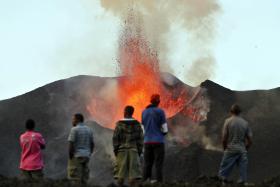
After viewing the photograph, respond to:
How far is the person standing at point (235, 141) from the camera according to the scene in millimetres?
18344

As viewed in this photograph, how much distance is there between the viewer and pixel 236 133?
18344mm

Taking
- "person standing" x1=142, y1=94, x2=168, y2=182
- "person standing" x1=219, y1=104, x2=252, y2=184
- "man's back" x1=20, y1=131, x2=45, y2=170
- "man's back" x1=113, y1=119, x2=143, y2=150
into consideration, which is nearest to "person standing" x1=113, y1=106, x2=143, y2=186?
"man's back" x1=113, y1=119, x2=143, y2=150

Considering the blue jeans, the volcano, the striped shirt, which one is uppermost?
the volcano

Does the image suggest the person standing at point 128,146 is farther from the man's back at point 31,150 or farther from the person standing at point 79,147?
the man's back at point 31,150

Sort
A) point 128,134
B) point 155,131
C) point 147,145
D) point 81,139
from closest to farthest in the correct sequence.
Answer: point 128,134 → point 81,139 → point 155,131 → point 147,145

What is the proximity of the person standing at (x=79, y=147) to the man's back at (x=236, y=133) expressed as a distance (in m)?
3.11

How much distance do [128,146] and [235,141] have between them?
8.52ft

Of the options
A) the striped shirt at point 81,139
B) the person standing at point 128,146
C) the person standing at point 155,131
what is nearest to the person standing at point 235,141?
the person standing at point 155,131

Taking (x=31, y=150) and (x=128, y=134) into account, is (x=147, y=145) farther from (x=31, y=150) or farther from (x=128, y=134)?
(x=31, y=150)

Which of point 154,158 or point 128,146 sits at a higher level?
point 128,146

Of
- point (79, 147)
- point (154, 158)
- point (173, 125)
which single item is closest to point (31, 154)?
point (79, 147)

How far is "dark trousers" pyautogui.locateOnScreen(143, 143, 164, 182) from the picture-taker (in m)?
18.3

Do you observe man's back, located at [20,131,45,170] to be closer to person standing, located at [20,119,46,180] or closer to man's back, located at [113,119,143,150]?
person standing, located at [20,119,46,180]

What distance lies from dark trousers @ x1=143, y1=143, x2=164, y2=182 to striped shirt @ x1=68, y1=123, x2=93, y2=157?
1.32 m
